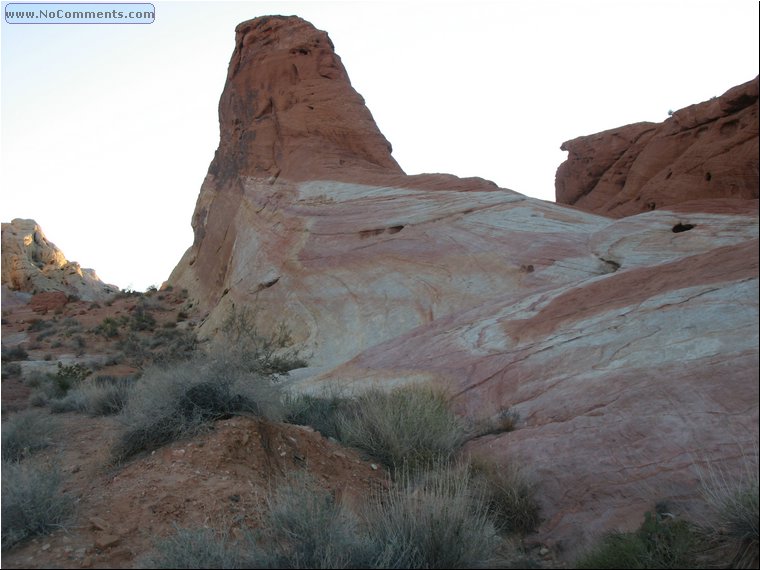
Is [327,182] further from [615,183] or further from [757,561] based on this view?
[757,561]

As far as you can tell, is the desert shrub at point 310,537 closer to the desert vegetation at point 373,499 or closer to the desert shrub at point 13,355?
the desert vegetation at point 373,499

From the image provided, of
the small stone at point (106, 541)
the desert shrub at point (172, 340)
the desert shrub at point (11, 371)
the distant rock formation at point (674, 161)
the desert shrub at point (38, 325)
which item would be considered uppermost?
the distant rock formation at point (674, 161)

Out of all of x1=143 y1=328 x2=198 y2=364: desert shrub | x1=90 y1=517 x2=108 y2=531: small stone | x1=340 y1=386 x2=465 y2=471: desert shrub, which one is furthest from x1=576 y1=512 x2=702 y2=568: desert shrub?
x1=143 y1=328 x2=198 y2=364: desert shrub

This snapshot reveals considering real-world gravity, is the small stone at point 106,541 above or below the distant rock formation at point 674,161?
below

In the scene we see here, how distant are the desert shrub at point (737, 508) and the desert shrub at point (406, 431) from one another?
2563 mm

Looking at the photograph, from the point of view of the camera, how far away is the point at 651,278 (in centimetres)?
802

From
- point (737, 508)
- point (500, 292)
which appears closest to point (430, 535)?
point (737, 508)

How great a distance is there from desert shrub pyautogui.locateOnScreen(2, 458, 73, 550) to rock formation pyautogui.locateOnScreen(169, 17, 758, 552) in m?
4.24

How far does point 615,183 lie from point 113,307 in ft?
79.7

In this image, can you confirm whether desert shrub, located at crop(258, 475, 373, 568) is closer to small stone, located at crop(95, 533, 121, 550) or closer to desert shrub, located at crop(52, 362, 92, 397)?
small stone, located at crop(95, 533, 121, 550)

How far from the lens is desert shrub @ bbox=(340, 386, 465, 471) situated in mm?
7047

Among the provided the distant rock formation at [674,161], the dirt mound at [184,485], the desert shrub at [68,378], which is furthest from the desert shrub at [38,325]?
the distant rock formation at [674,161]

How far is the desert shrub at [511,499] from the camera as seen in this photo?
5.80m

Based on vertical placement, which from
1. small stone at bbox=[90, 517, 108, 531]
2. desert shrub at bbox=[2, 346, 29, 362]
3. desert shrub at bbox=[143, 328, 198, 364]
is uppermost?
desert shrub at bbox=[2, 346, 29, 362]
